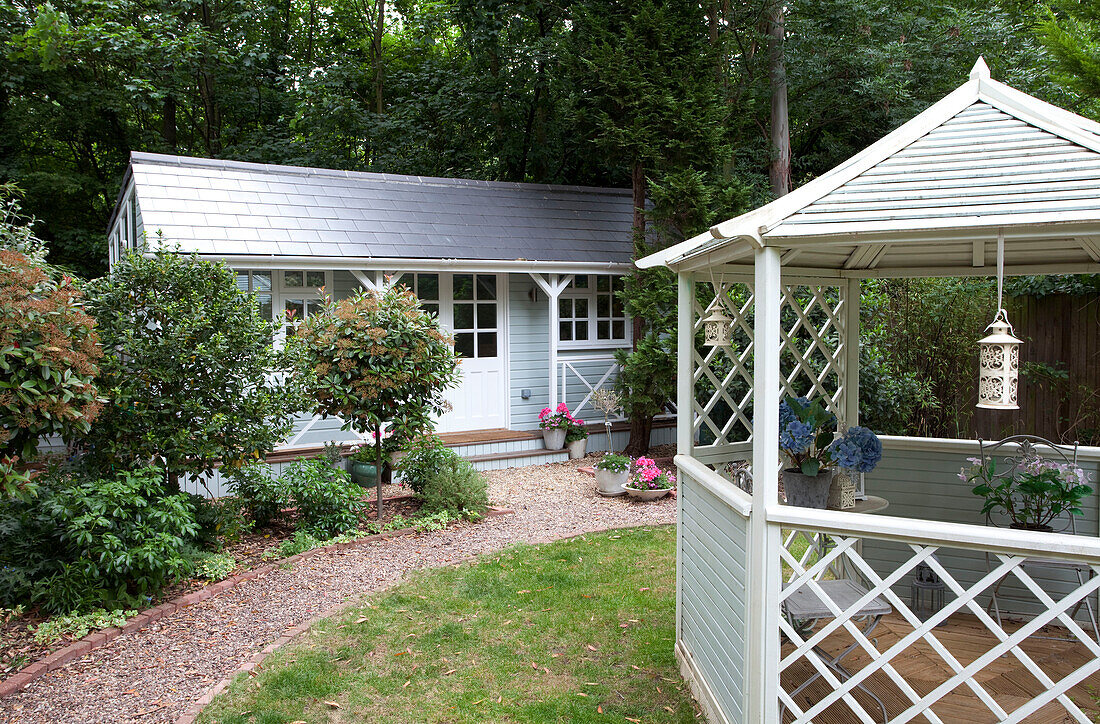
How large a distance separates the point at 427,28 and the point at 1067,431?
48.6ft

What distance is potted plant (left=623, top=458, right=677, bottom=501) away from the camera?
8031 millimetres

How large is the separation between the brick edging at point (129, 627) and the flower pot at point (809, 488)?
3.90 meters

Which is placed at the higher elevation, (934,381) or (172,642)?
(934,381)

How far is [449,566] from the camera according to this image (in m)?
5.95

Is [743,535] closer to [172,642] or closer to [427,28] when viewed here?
[172,642]

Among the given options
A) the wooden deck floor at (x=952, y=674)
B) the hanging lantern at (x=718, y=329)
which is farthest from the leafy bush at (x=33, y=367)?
the wooden deck floor at (x=952, y=674)

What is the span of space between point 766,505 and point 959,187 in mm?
1419

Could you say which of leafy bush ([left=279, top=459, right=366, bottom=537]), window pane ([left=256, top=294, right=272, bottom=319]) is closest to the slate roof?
window pane ([left=256, top=294, right=272, bottom=319])

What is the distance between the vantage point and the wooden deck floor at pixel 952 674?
3537 mm

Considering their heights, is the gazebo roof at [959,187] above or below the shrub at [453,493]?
Result: above

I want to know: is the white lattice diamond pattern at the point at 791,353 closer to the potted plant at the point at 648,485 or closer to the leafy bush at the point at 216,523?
the potted plant at the point at 648,485

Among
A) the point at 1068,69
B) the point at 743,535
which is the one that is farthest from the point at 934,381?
the point at 743,535

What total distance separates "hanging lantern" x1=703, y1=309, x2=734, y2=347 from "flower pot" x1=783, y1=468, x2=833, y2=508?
30.6 inches

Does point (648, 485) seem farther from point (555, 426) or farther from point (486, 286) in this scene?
point (486, 286)
